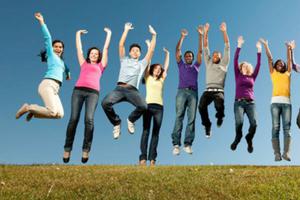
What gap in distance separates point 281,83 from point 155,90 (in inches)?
178

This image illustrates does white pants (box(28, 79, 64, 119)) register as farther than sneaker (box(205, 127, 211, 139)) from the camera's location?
No

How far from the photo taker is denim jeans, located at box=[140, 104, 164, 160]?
15.8 metres

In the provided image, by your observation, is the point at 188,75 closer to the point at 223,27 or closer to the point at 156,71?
the point at 156,71

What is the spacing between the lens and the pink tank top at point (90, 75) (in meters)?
14.4

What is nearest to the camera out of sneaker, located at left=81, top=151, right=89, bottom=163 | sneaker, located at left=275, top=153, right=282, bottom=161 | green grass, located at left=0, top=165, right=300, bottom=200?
green grass, located at left=0, top=165, right=300, bottom=200

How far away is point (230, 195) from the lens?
10305 mm

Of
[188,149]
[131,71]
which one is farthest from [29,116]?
[188,149]

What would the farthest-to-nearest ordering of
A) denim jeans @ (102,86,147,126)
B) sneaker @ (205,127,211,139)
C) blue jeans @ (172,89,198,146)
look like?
sneaker @ (205,127,211,139), blue jeans @ (172,89,198,146), denim jeans @ (102,86,147,126)

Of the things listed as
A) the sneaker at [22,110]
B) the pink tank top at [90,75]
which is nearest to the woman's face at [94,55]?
the pink tank top at [90,75]

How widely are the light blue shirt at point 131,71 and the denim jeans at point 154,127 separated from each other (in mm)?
1323

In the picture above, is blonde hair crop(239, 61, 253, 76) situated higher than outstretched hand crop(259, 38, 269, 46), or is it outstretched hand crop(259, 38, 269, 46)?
outstretched hand crop(259, 38, 269, 46)

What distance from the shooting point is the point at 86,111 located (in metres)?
14.3

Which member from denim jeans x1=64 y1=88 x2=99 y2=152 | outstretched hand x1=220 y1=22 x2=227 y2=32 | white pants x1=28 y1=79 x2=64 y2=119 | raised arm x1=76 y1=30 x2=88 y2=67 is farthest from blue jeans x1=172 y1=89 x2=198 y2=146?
white pants x1=28 y1=79 x2=64 y2=119

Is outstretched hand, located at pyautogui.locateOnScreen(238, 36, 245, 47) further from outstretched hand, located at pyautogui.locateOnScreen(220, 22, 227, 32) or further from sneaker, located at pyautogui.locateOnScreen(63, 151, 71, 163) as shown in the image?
sneaker, located at pyautogui.locateOnScreen(63, 151, 71, 163)
